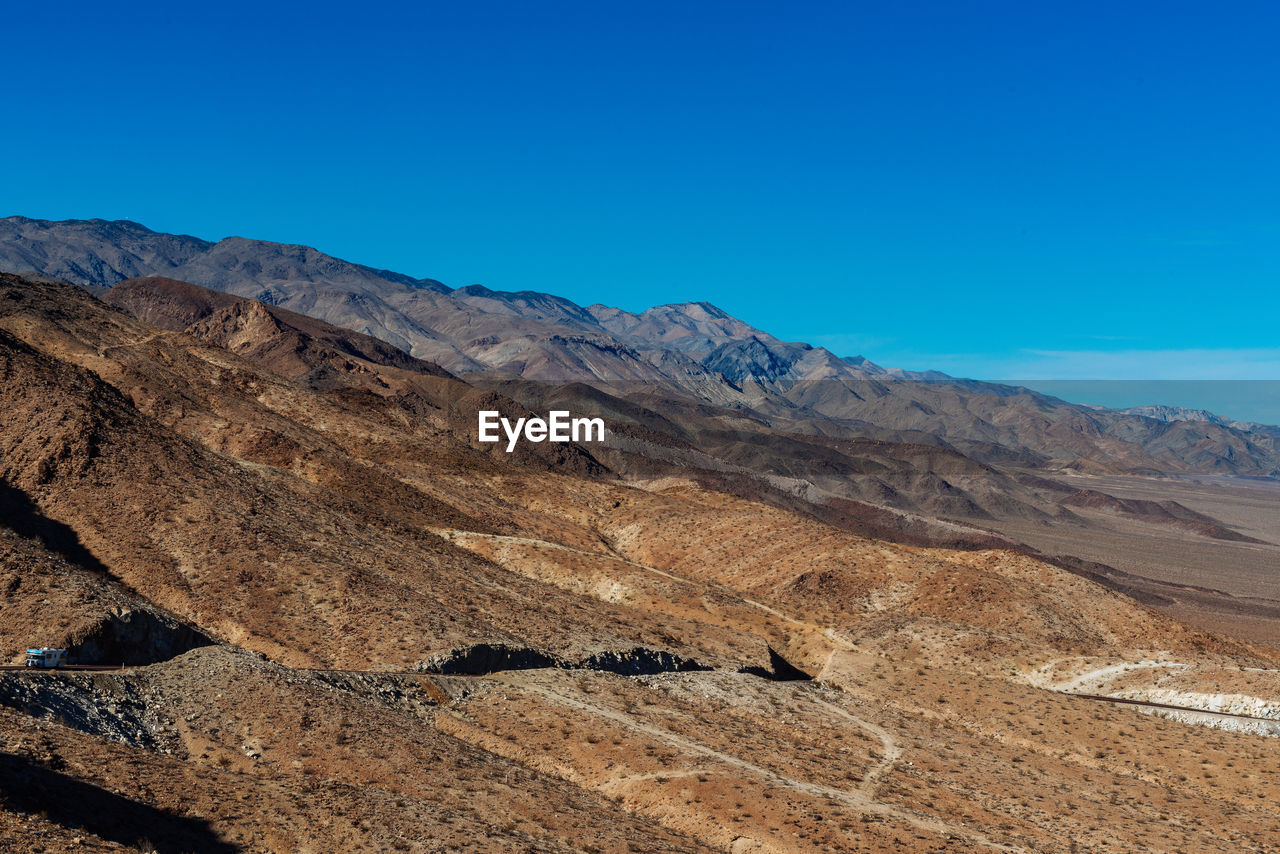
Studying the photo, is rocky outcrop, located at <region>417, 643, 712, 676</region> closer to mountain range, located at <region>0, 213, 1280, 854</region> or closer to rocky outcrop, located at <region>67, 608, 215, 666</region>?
mountain range, located at <region>0, 213, 1280, 854</region>

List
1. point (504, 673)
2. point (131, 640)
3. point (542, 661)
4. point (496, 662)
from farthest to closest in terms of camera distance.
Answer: point (542, 661), point (496, 662), point (504, 673), point (131, 640)

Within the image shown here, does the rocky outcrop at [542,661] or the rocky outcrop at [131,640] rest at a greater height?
the rocky outcrop at [131,640]

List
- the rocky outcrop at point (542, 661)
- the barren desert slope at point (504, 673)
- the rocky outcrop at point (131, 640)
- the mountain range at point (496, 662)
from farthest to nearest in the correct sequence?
the rocky outcrop at point (542, 661), the rocky outcrop at point (131, 640), the mountain range at point (496, 662), the barren desert slope at point (504, 673)

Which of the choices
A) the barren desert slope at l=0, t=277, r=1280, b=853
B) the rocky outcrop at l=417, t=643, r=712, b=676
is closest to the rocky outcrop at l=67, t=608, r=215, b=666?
the barren desert slope at l=0, t=277, r=1280, b=853

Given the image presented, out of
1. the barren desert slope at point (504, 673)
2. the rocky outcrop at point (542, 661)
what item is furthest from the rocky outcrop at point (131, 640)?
the rocky outcrop at point (542, 661)

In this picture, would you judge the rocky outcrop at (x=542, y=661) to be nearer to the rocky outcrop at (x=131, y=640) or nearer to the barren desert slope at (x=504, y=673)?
the barren desert slope at (x=504, y=673)

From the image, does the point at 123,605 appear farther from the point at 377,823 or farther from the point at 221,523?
the point at 377,823

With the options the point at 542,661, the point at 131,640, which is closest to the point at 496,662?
the point at 542,661

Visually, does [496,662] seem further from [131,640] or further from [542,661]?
[131,640]

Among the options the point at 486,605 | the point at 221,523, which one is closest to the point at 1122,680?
the point at 486,605

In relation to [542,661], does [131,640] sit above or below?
above

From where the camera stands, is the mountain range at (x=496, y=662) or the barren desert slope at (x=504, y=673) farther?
the mountain range at (x=496, y=662)
